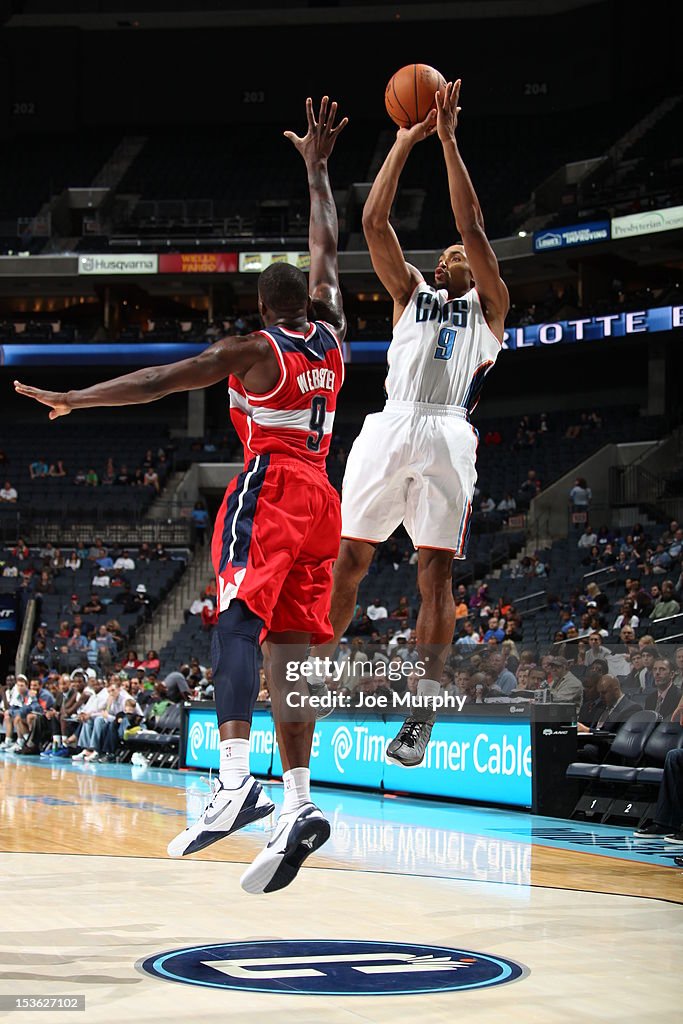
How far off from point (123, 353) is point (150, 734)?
1771 cm

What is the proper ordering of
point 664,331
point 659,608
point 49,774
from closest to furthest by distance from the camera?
point 659,608, point 49,774, point 664,331

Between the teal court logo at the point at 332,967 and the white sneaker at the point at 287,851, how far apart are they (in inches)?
46.9

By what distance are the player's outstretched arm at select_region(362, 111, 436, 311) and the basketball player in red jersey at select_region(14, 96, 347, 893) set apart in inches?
21.0

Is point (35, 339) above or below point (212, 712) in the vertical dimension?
above

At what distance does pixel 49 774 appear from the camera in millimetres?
17203

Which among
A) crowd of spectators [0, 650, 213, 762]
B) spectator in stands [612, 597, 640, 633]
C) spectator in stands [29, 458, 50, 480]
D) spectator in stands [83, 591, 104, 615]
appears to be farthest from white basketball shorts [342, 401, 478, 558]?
spectator in stands [29, 458, 50, 480]

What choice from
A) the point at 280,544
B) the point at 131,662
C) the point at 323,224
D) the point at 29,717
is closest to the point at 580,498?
the point at 131,662

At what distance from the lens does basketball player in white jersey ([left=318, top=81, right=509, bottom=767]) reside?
5512mm

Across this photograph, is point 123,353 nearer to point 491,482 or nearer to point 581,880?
point 491,482

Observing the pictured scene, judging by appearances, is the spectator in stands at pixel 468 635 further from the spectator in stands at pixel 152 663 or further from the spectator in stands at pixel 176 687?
the spectator in stands at pixel 152 663

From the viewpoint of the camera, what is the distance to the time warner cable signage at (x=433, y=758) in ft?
38.7

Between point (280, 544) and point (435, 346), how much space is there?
1419 millimetres

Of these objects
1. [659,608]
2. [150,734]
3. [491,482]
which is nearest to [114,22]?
[491,482]

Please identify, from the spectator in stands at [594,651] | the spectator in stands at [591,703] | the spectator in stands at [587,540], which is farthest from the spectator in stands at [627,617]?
the spectator in stands at [587,540]
